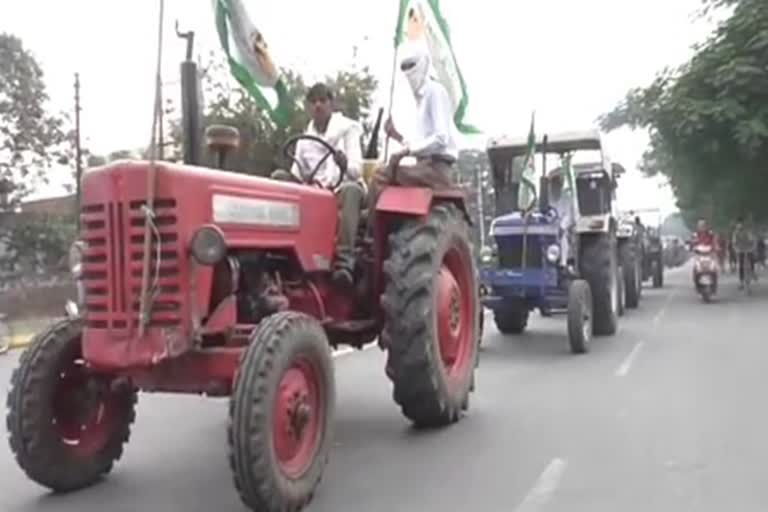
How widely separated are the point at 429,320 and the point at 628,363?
5.11 meters

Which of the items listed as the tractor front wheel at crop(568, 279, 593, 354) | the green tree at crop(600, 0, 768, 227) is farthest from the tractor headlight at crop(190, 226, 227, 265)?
the green tree at crop(600, 0, 768, 227)

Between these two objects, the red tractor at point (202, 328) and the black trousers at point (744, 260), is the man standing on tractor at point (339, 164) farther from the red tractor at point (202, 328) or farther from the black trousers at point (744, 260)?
the black trousers at point (744, 260)

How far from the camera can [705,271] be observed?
23109 millimetres

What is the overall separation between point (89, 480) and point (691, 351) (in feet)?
28.0

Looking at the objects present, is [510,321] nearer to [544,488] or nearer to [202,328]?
[544,488]

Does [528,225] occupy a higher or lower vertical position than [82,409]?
higher

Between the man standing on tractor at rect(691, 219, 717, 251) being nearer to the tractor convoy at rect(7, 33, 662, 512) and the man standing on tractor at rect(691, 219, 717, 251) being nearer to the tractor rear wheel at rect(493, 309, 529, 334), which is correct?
the tractor rear wheel at rect(493, 309, 529, 334)

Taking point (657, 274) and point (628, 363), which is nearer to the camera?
point (628, 363)

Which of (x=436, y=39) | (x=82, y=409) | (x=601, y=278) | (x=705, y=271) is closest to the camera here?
(x=82, y=409)

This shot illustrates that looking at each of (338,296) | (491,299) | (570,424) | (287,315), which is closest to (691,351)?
(491,299)

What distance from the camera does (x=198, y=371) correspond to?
5.79 m

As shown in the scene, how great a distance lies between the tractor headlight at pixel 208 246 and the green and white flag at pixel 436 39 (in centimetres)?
331

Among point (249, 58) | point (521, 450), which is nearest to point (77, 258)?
point (249, 58)

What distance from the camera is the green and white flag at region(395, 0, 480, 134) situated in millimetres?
8484
